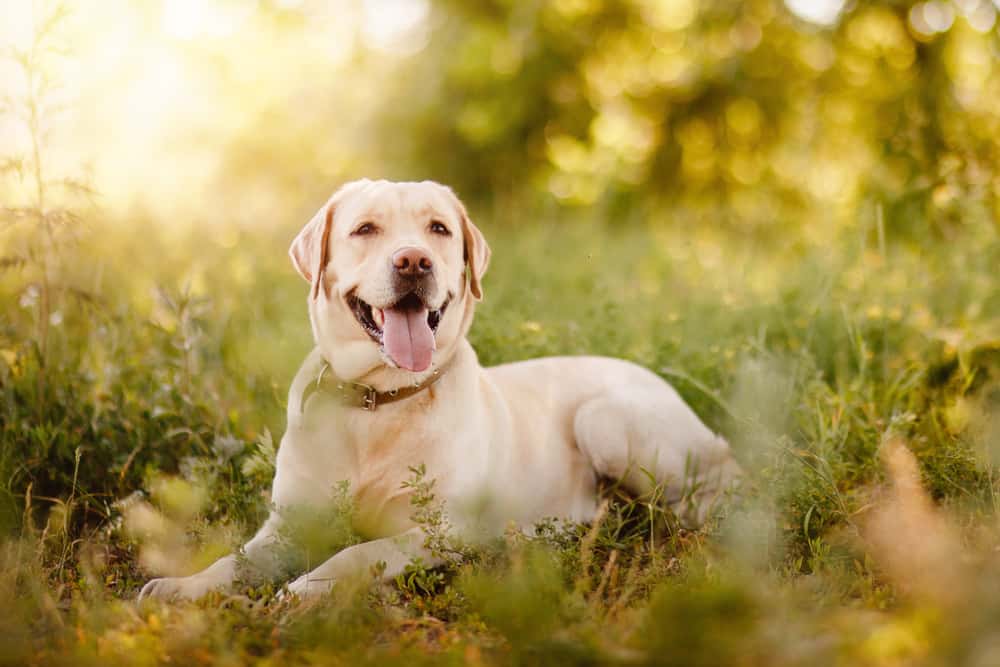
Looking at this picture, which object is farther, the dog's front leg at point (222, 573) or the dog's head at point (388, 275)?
the dog's head at point (388, 275)

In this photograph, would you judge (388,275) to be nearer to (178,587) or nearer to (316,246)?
(316,246)

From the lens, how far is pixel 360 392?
282 cm

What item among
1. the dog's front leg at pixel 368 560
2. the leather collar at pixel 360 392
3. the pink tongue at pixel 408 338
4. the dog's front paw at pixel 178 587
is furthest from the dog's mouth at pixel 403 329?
the dog's front paw at pixel 178 587

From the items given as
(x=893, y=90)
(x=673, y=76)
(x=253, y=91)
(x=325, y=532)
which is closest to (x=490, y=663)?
(x=325, y=532)

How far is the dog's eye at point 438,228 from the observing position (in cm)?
296

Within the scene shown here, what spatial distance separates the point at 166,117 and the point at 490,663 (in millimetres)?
9525

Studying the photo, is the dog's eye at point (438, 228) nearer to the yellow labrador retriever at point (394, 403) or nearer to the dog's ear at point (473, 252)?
the yellow labrador retriever at point (394, 403)

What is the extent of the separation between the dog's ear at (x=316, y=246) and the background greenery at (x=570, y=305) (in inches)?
23.7

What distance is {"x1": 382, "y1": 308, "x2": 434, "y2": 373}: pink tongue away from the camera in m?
2.73

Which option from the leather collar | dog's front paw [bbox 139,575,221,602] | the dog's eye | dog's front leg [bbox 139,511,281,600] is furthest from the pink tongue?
dog's front paw [bbox 139,575,221,602]

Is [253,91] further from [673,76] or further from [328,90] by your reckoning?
[673,76]

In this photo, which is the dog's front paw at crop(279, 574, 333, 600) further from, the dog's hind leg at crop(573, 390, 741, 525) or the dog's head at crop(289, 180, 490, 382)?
the dog's hind leg at crop(573, 390, 741, 525)

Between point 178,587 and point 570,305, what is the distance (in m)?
3.01

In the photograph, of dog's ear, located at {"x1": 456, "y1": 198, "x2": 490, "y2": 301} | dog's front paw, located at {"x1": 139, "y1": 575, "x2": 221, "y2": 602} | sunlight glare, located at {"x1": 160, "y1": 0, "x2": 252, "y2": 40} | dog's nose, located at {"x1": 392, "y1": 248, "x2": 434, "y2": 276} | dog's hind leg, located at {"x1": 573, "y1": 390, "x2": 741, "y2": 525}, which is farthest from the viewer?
sunlight glare, located at {"x1": 160, "y1": 0, "x2": 252, "y2": 40}
